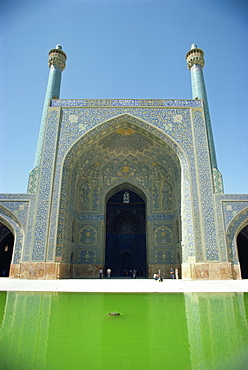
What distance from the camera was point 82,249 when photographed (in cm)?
1199

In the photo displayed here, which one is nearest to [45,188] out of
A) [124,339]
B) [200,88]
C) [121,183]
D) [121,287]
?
[121,183]

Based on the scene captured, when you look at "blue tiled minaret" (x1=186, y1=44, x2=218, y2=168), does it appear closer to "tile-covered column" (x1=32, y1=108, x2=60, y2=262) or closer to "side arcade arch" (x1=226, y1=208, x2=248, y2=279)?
"side arcade arch" (x1=226, y1=208, x2=248, y2=279)

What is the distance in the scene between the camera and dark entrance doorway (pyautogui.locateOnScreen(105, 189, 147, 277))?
1697cm

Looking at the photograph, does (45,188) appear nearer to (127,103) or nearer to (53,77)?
(127,103)

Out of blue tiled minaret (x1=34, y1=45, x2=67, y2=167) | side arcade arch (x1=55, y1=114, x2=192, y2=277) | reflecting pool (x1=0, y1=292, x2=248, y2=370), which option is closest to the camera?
reflecting pool (x1=0, y1=292, x2=248, y2=370)

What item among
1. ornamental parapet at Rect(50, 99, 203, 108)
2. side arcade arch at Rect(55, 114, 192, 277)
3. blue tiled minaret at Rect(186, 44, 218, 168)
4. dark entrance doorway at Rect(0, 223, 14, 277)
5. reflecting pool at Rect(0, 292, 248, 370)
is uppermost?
blue tiled minaret at Rect(186, 44, 218, 168)

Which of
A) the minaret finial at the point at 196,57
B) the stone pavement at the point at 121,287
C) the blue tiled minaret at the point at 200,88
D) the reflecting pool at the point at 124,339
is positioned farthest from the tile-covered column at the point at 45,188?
the minaret finial at the point at 196,57

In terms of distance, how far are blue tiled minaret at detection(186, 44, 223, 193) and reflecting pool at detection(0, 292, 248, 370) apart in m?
7.89

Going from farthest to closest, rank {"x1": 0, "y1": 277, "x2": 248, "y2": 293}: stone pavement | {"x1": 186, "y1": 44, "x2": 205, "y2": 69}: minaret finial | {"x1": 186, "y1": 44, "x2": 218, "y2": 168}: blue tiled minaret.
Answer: {"x1": 186, "y1": 44, "x2": 205, "y2": 69}: minaret finial < {"x1": 186, "y1": 44, "x2": 218, "y2": 168}: blue tiled minaret < {"x1": 0, "y1": 277, "x2": 248, "y2": 293}: stone pavement

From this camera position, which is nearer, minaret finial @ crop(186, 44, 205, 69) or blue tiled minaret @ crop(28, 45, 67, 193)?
blue tiled minaret @ crop(28, 45, 67, 193)

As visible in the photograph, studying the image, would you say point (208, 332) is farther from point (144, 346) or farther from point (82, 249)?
point (82, 249)

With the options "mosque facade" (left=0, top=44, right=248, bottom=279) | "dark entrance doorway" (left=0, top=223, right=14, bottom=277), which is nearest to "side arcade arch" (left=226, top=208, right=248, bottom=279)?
"mosque facade" (left=0, top=44, right=248, bottom=279)

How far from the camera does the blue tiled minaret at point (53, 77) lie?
11672 mm

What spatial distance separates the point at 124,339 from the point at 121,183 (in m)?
11.3
